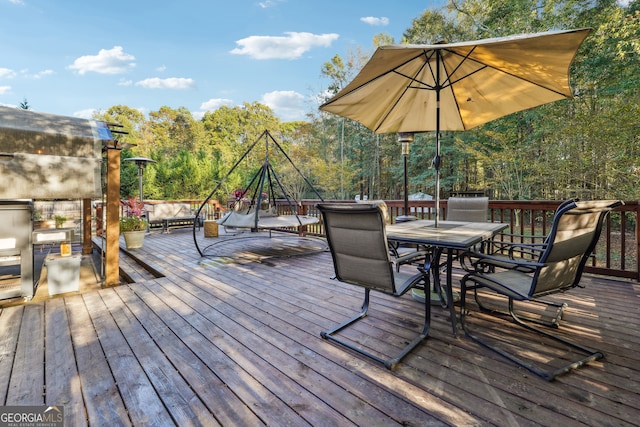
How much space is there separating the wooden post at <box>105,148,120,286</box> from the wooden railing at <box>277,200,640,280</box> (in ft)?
13.3

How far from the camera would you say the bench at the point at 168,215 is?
7965mm

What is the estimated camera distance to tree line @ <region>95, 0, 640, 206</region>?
723 centimetres

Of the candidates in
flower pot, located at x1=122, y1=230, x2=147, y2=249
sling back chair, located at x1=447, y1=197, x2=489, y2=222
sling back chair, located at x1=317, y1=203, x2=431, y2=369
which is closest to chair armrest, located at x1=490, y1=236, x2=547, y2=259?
sling back chair, located at x1=447, y1=197, x2=489, y2=222

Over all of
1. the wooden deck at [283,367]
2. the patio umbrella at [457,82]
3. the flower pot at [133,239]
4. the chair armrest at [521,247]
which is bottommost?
the wooden deck at [283,367]

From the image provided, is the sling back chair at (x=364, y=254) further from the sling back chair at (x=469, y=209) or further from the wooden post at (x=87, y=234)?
the wooden post at (x=87, y=234)

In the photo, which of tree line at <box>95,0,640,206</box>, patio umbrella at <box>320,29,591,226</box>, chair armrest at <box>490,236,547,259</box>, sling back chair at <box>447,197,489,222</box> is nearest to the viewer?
patio umbrella at <box>320,29,591,226</box>

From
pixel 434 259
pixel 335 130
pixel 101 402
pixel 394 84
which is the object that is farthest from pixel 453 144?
pixel 101 402

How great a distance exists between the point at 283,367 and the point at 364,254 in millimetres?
865

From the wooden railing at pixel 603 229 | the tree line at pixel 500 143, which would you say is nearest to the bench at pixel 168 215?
the tree line at pixel 500 143

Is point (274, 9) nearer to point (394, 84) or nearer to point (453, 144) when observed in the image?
point (453, 144)

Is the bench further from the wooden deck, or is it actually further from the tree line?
the wooden deck

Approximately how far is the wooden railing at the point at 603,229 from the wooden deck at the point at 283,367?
0.63m

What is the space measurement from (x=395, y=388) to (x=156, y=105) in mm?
31803

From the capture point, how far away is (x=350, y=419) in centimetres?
133
